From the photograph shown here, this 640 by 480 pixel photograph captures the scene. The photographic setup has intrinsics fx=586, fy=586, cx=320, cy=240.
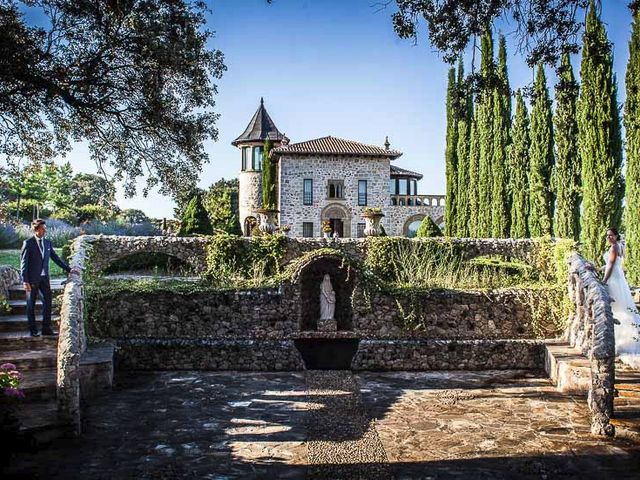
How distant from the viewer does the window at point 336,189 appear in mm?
40656

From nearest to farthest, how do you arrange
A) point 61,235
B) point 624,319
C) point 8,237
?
point 624,319, point 8,237, point 61,235

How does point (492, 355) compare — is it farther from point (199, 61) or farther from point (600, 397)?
point (199, 61)

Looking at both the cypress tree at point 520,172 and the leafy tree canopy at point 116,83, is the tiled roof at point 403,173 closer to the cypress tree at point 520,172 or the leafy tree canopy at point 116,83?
the cypress tree at point 520,172

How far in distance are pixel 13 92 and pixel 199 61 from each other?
124 inches

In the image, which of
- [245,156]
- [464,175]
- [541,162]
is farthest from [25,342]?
[245,156]

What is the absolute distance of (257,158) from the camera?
143ft

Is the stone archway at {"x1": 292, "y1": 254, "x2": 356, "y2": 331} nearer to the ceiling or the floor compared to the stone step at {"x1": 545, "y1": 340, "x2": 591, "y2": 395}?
nearer to the ceiling

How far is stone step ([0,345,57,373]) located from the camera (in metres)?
8.50

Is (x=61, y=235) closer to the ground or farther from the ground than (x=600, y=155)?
closer to the ground

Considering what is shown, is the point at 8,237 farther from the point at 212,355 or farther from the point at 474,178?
the point at 474,178

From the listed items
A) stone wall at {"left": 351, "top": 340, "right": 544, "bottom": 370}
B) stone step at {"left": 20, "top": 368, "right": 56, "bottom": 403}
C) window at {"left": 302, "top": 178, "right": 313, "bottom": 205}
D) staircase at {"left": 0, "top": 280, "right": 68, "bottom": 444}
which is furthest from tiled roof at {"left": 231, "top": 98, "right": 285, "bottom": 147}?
stone step at {"left": 20, "top": 368, "right": 56, "bottom": 403}

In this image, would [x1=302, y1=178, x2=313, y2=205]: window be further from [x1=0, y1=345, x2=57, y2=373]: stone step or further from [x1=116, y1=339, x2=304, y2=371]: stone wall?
[x1=0, y1=345, x2=57, y2=373]: stone step

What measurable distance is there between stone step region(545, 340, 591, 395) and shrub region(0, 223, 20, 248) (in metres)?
23.1

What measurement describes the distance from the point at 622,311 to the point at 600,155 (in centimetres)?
916
